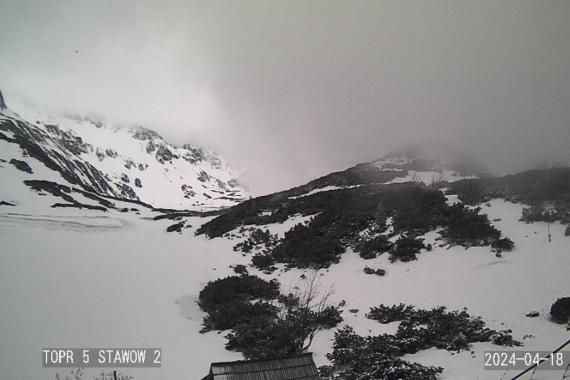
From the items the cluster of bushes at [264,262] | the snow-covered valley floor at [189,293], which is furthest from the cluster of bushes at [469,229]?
the cluster of bushes at [264,262]

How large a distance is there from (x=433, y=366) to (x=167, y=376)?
339 inches

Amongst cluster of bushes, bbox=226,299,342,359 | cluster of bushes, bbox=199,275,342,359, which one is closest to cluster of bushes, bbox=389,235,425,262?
cluster of bushes, bbox=199,275,342,359

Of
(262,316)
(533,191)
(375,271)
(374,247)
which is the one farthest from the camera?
(533,191)

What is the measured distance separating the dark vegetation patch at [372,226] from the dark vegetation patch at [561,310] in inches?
228

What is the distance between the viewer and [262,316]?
16.4m

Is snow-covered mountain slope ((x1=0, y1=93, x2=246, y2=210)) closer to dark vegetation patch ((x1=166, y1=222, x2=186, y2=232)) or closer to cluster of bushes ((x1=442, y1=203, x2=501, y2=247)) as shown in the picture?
dark vegetation patch ((x1=166, y1=222, x2=186, y2=232))

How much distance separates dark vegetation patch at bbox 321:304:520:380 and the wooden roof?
3.10 m

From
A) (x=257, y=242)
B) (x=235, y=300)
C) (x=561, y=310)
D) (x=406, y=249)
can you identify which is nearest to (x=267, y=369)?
(x=235, y=300)

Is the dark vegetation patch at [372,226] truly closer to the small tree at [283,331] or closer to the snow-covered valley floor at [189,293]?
the snow-covered valley floor at [189,293]

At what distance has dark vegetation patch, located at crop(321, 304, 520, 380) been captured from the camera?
11633 mm

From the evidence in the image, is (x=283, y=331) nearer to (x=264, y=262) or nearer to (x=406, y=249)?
(x=406, y=249)

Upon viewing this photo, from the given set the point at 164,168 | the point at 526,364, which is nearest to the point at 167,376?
the point at 526,364

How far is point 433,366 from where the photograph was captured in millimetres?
11984

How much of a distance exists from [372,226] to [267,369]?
61.0 feet
